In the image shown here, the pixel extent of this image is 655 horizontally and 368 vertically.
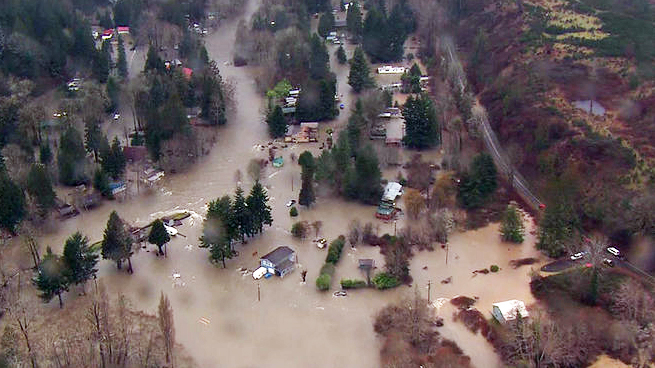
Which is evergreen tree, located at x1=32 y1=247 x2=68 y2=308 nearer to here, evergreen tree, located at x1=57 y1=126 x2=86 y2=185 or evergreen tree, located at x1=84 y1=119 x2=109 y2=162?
evergreen tree, located at x1=57 y1=126 x2=86 y2=185

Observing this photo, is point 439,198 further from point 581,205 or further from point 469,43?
point 469,43

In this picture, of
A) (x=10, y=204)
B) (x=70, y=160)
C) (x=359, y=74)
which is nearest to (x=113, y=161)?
(x=70, y=160)

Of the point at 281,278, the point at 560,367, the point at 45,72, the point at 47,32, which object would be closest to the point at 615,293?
the point at 560,367

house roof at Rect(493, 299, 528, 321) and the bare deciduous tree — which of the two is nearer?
the bare deciduous tree

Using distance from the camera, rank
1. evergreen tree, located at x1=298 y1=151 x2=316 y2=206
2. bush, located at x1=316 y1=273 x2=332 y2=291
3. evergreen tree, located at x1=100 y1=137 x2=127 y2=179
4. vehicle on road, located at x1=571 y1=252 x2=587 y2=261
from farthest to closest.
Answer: evergreen tree, located at x1=100 y1=137 x2=127 y2=179, evergreen tree, located at x1=298 y1=151 x2=316 y2=206, vehicle on road, located at x1=571 y1=252 x2=587 y2=261, bush, located at x1=316 y1=273 x2=332 y2=291

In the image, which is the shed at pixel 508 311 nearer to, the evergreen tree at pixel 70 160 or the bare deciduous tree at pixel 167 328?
the bare deciduous tree at pixel 167 328

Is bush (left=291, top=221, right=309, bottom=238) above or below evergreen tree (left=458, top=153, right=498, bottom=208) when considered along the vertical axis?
below

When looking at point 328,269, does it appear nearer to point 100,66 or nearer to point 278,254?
point 278,254

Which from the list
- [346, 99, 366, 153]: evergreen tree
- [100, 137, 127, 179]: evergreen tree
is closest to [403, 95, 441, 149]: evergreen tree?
[346, 99, 366, 153]: evergreen tree

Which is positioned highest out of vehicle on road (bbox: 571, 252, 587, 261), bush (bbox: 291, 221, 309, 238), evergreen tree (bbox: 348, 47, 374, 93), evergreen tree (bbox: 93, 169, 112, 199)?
evergreen tree (bbox: 348, 47, 374, 93)
